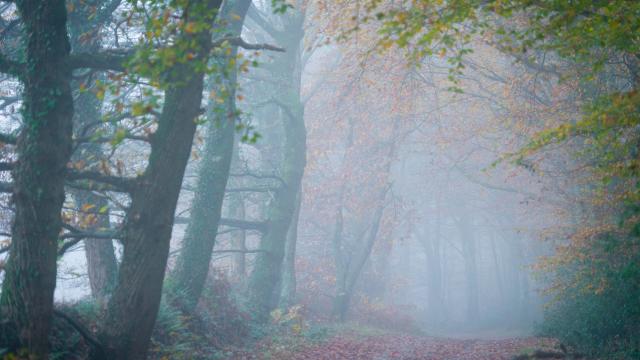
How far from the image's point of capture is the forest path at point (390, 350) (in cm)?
1411

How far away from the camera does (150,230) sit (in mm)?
7477

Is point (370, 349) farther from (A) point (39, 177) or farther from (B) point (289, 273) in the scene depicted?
(A) point (39, 177)

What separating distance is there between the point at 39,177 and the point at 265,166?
1658 cm

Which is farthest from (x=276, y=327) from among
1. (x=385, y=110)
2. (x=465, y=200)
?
(x=465, y=200)

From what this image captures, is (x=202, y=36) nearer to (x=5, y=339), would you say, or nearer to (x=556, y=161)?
(x=5, y=339)

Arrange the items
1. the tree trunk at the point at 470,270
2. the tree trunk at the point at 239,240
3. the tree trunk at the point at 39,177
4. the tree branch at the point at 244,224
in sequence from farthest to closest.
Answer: the tree trunk at the point at 470,270 → the tree trunk at the point at 239,240 → the tree branch at the point at 244,224 → the tree trunk at the point at 39,177

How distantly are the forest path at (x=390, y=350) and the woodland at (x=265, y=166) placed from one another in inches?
5.8

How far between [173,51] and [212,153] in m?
7.49

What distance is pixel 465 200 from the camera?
1697 inches

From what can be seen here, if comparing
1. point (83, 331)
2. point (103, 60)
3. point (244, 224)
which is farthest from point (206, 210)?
point (83, 331)

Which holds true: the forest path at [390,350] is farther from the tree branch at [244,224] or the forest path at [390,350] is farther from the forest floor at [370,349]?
the tree branch at [244,224]

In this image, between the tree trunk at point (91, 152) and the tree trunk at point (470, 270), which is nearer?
the tree trunk at point (91, 152)

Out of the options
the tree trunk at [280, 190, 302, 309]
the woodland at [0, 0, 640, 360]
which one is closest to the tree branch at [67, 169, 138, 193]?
the woodland at [0, 0, 640, 360]

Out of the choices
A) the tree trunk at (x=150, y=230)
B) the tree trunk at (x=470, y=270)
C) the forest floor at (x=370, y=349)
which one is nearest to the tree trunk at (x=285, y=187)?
the forest floor at (x=370, y=349)
